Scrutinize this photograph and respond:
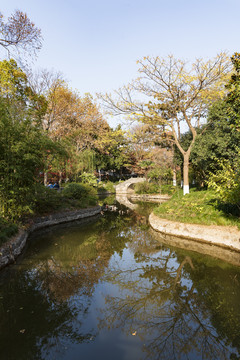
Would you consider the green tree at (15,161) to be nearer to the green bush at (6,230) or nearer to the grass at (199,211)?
the green bush at (6,230)

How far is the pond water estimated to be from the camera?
15.6ft

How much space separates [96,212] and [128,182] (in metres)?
22.6

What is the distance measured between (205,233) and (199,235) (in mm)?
390

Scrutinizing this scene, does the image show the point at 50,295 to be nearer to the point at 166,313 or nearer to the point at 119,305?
the point at 119,305

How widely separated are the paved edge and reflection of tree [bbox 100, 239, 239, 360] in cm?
271

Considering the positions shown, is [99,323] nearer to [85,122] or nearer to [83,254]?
[83,254]

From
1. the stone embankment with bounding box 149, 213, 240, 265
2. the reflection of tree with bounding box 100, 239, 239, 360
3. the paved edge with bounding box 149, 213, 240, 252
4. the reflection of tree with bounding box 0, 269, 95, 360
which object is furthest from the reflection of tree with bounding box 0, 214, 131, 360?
the paved edge with bounding box 149, 213, 240, 252

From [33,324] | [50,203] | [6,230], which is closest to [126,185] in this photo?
[50,203]

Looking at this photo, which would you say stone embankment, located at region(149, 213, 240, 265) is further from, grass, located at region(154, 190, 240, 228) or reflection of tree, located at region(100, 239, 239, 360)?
reflection of tree, located at region(100, 239, 239, 360)

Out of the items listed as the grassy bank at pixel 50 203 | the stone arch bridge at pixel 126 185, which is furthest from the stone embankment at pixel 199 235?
the stone arch bridge at pixel 126 185

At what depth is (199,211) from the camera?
1291 centimetres

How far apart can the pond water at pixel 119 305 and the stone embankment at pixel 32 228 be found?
47 cm

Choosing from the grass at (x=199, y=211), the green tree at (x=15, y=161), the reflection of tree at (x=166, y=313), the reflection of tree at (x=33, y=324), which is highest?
the green tree at (x=15, y=161)

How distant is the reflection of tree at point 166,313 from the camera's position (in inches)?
187
